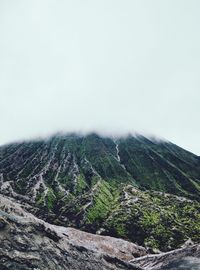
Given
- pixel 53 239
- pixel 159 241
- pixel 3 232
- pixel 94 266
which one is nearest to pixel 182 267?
pixel 94 266

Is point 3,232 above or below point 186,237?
above

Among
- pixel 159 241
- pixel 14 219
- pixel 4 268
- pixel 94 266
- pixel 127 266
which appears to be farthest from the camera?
pixel 159 241

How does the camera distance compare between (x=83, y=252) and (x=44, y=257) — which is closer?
(x=44, y=257)

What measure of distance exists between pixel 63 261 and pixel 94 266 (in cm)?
344

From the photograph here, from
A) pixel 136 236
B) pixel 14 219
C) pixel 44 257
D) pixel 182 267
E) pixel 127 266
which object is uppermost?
pixel 14 219

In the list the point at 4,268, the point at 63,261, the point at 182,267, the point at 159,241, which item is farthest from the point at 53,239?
the point at 159,241

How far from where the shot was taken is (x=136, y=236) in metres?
198

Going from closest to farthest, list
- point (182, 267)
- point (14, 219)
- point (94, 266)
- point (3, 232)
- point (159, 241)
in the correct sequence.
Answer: point (3, 232) < point (14, 219) < point (94, 266) < point (182, 267) < point (159, 241)

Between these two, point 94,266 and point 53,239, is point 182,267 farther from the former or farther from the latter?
point 53,239

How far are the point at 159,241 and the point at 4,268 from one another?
180m

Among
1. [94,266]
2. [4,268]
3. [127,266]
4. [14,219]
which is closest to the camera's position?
[4,268]

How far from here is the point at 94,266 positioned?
2644 centimetres

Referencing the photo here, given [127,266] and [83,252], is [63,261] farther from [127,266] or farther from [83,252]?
[127,266]

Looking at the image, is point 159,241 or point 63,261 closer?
point 63,261
